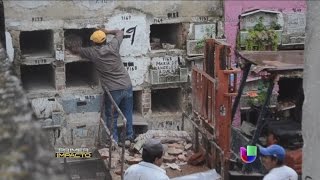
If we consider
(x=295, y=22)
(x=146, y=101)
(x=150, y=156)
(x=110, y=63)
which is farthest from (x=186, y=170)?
(x=295, y=22)

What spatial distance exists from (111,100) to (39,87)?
1.28m

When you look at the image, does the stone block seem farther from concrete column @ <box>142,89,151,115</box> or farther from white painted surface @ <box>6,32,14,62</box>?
white painted surface @ <box>6,32,14,62</box>

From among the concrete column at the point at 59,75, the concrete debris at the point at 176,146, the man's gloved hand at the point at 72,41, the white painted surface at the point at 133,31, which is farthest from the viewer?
the man's gloved hand at the point at 72,41

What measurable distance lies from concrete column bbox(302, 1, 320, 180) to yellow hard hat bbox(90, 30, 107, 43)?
3617 mm

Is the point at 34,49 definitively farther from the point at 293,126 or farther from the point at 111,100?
the point at 293,126

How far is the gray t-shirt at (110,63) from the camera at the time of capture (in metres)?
8.66

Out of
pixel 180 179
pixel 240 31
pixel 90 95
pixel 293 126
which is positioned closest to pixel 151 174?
pixel 180 179

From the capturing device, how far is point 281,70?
7.00m

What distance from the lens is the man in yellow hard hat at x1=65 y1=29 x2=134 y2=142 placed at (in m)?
8.65

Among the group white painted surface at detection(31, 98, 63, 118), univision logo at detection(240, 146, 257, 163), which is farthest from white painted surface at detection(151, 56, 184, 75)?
univision logo at detection(240, 146, 257, 163)

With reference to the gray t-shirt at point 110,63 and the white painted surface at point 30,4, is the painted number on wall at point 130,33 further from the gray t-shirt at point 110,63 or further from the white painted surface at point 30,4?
the white painted surface at point 30,4

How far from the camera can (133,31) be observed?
9008 mm

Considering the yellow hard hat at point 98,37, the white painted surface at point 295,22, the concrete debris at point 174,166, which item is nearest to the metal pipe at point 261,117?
the concrete debris at point 174,166

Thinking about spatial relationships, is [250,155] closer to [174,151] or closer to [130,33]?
[174,151]
